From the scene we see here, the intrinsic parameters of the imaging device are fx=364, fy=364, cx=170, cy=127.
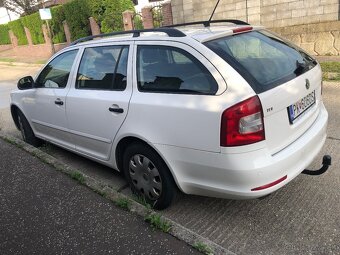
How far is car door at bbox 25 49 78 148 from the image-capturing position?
4379mm

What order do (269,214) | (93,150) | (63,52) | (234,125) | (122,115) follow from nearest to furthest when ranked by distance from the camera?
1. (234,125)
2. (269,214)
3. (122,115)
4. (93,150)
5. (63,52)

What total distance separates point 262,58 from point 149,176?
1459 millimetres

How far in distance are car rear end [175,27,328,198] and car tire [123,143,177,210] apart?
8.8 inches

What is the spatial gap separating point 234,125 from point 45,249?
1813 mm

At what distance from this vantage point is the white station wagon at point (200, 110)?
8.85ft

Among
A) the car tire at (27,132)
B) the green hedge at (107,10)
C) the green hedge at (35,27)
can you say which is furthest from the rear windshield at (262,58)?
the green hedge at (35,27)

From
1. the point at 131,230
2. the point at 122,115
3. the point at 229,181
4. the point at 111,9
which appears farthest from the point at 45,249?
the point at 111,9

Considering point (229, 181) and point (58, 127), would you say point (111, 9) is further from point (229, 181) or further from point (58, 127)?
point (229, 181)

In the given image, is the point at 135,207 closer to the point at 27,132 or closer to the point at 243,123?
the point at 243,123

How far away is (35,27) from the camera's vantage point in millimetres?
28062

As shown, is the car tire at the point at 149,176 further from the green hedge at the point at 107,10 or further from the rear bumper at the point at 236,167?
the green hedge at the point at 107,10

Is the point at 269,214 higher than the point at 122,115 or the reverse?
the reverse

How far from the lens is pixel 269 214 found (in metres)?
3.20

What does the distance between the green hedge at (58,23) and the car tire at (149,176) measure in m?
22.3
